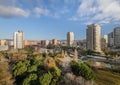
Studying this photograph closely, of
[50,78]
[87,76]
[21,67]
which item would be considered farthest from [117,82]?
[21,67]

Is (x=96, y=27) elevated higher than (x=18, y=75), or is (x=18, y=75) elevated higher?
(x=96, y=27)

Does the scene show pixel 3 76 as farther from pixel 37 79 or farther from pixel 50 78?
pixel 50 78

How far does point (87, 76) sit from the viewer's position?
53.5 ft

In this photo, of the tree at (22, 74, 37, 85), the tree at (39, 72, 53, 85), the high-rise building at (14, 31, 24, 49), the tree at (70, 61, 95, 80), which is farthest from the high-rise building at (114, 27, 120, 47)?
the tree at (22, 74, 37, 85)

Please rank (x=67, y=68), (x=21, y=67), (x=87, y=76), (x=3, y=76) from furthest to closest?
(x=67, y=68)
(x=21, y=67)
(x=87, y=76)
(x=3, y=76)

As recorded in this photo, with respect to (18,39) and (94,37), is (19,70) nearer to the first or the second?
(94,37)

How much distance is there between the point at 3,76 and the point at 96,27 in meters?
48.0

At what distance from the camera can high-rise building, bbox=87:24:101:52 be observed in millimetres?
56706

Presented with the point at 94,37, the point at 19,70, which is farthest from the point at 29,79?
the point at 94,37

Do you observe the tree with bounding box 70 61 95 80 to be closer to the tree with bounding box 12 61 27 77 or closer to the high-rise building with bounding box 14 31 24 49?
the tree with bounding box 12 61 27 77

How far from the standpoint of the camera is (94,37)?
57.5 m

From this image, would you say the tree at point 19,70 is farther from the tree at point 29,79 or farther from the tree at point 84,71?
the tree at point 84,71

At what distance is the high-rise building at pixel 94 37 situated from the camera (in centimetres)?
5671

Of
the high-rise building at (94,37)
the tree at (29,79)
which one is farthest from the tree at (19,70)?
the high-rise building at (94,37)
